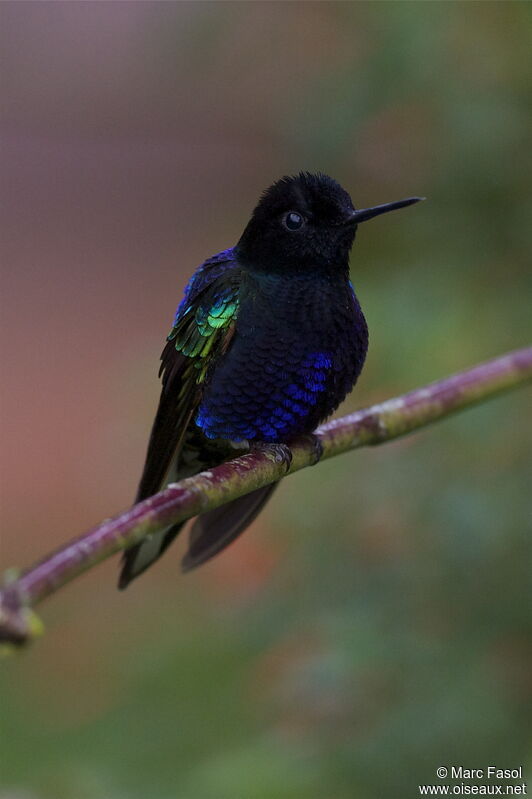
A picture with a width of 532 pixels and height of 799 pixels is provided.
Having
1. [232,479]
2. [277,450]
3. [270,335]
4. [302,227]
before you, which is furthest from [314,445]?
[232,479]

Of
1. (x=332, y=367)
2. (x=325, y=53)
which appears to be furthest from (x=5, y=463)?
(x=332, y=367)

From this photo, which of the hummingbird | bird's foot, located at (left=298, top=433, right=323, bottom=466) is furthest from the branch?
the hummingbird

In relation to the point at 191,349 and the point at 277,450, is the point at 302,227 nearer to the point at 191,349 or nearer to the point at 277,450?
the point at 191,349

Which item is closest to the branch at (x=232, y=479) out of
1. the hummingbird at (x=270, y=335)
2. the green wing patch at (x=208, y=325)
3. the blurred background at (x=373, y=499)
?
the hummingbird at (x=270, y=335)

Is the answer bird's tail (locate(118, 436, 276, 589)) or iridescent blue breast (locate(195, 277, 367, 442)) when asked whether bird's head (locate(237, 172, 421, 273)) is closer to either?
iridescent blue breast (locate(195, 277, 367, 442))

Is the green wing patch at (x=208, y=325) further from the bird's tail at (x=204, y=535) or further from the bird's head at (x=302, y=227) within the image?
the bird's tail at (x=204, y=535)

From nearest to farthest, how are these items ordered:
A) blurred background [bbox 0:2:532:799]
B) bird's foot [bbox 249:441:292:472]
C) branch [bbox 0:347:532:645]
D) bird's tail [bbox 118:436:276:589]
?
1. branch [bbox 0:347:532:645]
2. bird's foot [bbox 249:441:292:472]
3. bird's tail [bbox 118:436:276:589]
4. blurred background [bbox 0:2:532:799]
